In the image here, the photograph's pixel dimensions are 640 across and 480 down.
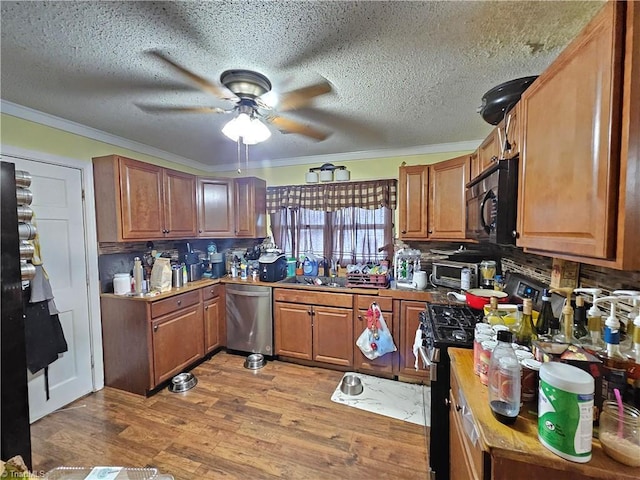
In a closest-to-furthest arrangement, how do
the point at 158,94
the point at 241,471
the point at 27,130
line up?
the point at 241,471 → the point at 158,94 → the point at 27,130

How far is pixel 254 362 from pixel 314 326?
2.55ft

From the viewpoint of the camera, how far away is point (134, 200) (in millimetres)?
2562

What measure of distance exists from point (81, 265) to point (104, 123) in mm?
1284

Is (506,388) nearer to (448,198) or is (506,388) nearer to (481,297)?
(481,297)

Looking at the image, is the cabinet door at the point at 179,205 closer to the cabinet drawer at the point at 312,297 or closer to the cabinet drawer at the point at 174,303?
the cabinet drawer at the point at 174,303

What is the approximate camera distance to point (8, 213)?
140 cm

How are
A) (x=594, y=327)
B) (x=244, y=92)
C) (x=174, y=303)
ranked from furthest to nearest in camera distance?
(x=174, y=303) → (x=244, y=92) → (x=594, y=327)

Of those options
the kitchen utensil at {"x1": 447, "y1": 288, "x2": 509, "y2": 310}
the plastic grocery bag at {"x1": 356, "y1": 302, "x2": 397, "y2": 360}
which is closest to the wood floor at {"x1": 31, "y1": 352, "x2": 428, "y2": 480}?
the plastic grocery bag at {"x1": 356, "y1": 302, "x2": 397, "y2": 360}

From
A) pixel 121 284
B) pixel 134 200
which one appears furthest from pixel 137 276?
pixel 134 200

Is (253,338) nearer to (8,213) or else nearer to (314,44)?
(8,213)

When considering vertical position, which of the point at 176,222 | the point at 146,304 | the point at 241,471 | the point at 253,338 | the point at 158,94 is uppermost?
the point at 158,94

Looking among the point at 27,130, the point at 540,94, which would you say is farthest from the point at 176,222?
the point at 540,94

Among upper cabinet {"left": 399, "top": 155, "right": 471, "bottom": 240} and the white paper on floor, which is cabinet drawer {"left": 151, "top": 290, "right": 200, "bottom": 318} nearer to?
Answer: the white paper on floor

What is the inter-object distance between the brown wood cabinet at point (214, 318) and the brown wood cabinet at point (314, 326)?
2.38ft
